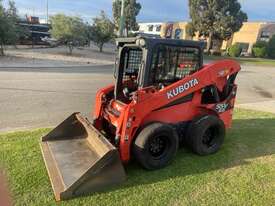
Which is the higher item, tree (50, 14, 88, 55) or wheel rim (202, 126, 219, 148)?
tree (50, 14, 88, 55)

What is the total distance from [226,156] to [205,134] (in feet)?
1.80

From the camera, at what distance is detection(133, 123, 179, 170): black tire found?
437 cm

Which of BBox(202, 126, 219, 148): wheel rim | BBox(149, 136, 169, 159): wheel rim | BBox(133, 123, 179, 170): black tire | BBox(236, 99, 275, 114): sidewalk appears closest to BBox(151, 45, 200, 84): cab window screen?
BBox(133, 123, 179, 170): black tire

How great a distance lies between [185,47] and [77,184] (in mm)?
2822

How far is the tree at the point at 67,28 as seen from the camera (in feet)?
79.3

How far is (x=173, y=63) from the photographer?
493 centimetres

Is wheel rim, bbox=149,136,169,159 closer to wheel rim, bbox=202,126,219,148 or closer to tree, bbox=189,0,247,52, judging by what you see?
wheel rim, bbox=202,126,219,148

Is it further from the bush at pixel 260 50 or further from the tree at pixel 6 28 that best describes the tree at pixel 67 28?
the bush at pixel 260 50

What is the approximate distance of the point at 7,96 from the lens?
28.9 feet

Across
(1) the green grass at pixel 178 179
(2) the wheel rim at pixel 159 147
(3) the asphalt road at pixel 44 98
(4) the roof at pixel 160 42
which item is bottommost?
(3) the asphalt road at pixel 44 98

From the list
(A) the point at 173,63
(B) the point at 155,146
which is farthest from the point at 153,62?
(B) the point at 155,146

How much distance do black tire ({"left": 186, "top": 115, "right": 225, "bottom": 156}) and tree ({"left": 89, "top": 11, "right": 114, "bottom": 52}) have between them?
26.1m

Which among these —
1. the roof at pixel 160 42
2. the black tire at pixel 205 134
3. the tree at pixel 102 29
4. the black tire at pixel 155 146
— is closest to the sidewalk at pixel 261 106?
the black tire at pixel 205 134

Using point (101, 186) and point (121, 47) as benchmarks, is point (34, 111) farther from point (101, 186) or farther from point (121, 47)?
point (101, 186)
